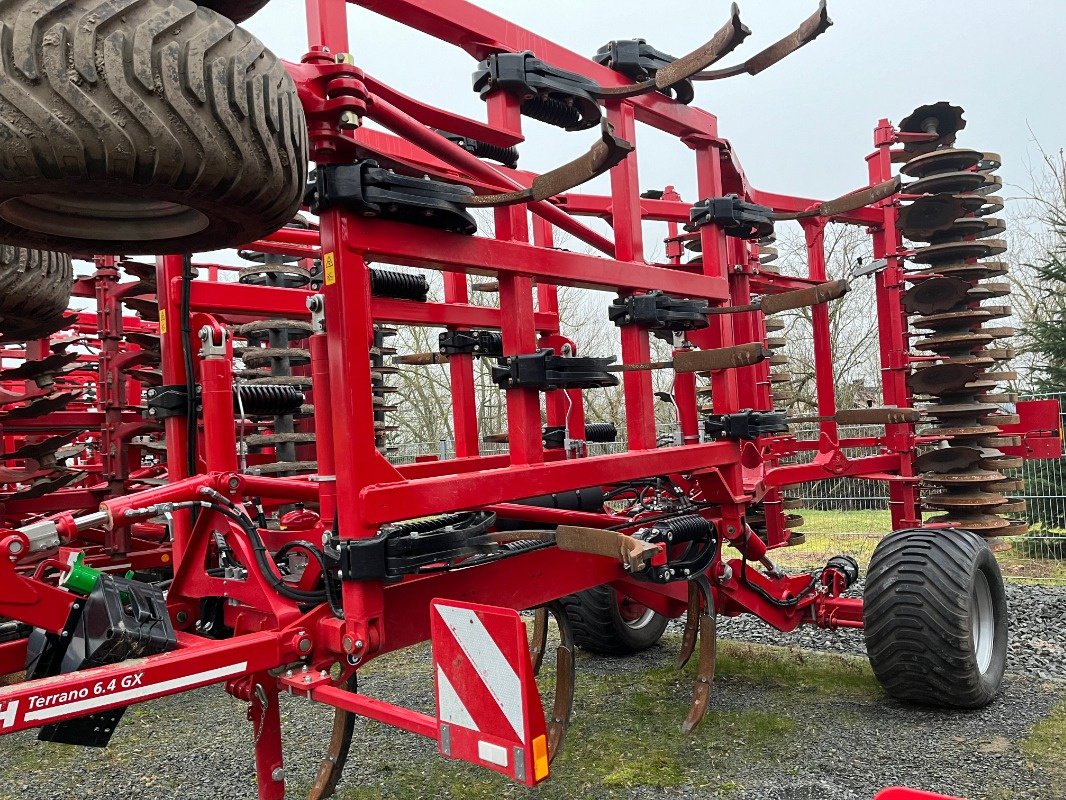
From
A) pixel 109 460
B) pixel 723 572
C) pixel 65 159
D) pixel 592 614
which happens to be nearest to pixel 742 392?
pixel 723 572

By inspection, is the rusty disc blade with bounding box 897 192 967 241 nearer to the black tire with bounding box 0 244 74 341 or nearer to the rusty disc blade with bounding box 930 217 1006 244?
the rusty disc blade with bounding box 930 217 1006 244

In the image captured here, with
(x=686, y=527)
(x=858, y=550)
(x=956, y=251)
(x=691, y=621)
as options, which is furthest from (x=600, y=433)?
(x=858, y=550)

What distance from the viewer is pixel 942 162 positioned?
20.8 feet

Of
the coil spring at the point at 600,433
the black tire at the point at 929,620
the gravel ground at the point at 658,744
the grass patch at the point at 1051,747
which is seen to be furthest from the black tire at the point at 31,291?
the grass patch at the point at 1051,747

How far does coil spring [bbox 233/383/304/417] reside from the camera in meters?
3.50

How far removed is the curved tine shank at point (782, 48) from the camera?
10.0 feet

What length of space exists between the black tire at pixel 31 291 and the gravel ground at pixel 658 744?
2012 mm

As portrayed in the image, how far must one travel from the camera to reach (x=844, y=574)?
4.30 metres

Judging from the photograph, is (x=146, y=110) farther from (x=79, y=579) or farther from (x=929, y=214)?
(x=929, y=214)

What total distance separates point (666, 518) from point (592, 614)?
5.41 feet

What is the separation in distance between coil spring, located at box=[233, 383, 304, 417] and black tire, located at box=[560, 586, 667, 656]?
222cm

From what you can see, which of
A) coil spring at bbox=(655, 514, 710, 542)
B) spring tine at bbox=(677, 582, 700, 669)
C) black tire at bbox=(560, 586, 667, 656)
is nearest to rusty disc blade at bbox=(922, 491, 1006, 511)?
black tire at bbox=(560, 586, 667, 656)

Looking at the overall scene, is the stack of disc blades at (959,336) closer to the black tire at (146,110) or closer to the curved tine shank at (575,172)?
the curved tine shank at (575,172)

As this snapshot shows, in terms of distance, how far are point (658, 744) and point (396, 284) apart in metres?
2.39
